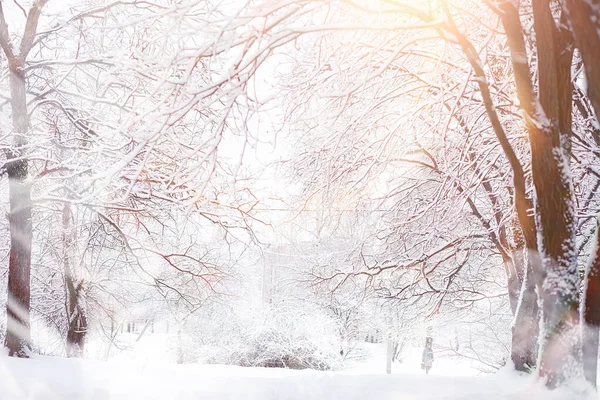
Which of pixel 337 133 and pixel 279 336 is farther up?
pixel 337 133

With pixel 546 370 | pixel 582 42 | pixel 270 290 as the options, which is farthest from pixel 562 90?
pixel 270 290

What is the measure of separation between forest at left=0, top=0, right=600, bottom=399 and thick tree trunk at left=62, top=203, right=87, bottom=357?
0.05 m

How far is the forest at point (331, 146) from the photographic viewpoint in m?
3.62

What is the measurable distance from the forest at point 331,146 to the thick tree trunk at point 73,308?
0.17 feet

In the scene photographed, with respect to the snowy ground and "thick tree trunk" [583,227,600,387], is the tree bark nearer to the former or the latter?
"thick tree trunk" [583,227,600,387]

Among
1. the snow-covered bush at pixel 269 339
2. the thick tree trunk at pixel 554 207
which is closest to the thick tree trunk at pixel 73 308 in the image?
the snow-covered bush at pixel 269 339

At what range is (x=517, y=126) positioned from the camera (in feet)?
20.7

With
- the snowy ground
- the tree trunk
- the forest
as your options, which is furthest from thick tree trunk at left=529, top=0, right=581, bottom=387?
the tree trunk

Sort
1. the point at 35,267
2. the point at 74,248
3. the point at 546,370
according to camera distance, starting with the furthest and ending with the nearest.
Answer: the point at 35,267
the point at 74,248
the point at 546,370

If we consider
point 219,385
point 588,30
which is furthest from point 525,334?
point 588,30

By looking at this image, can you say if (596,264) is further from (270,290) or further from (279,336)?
(270,290)

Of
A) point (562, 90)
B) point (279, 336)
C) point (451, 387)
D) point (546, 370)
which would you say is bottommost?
point (279, 336)

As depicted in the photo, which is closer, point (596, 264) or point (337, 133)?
point (596, 264)

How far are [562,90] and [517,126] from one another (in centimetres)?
274
